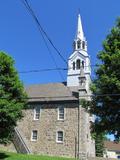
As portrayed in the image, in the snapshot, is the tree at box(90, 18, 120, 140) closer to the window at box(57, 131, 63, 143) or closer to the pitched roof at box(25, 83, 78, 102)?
the pitched roof at box(25, 83, 78, 102)

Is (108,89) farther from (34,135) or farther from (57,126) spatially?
(34,135)

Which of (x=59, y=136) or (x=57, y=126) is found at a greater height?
(x=57, y=126)

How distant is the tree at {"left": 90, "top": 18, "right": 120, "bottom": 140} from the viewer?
16.2 metres

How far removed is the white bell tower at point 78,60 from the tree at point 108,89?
30.3m

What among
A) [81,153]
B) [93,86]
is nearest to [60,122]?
[81,153]

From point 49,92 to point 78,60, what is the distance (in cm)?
1457

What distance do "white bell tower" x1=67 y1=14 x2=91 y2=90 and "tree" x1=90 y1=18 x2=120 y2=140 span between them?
3030 cm

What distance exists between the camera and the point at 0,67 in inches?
1036

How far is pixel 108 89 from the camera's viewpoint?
16594 mm

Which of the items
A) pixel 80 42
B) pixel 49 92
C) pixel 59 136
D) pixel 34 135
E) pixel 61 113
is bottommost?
pixel 59 136

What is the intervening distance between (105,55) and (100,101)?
8.83ft

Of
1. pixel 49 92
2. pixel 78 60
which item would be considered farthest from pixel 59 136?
pixel 78 60

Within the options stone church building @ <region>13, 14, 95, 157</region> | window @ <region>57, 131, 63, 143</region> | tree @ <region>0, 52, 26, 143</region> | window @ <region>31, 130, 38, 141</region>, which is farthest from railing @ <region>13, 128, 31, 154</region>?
tree @ <region>0, 52, 26, 143</region>

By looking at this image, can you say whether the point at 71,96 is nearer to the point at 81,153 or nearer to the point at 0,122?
the point at 81,153
